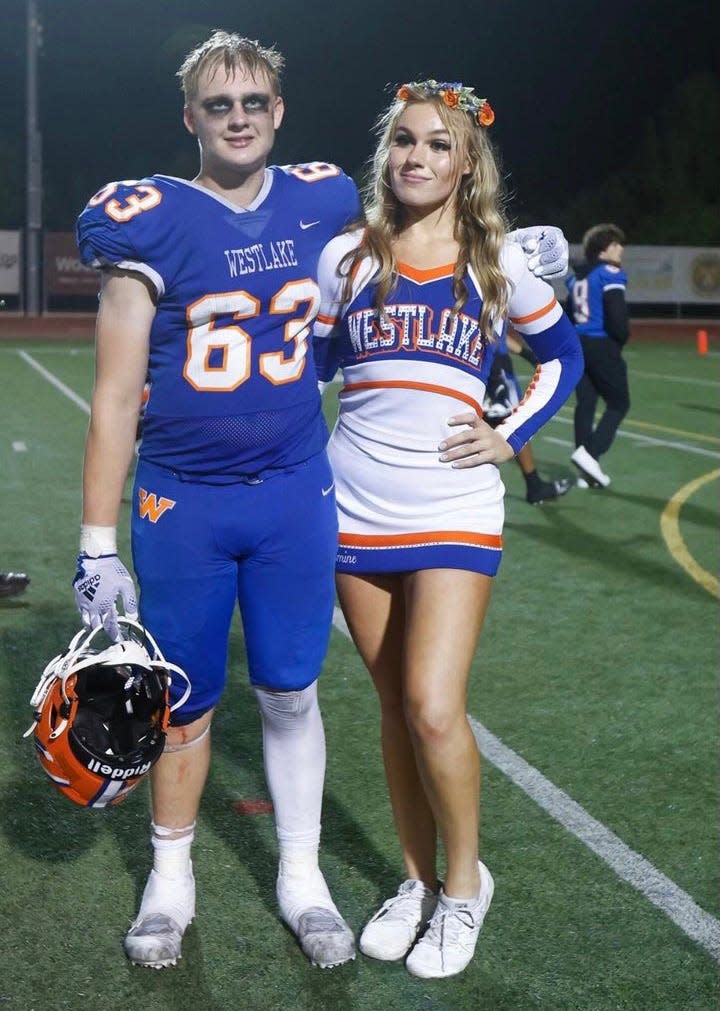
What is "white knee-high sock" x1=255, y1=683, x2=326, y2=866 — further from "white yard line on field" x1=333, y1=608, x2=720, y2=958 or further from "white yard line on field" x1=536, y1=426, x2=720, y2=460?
"white yard line on field" x1=536, y1=426, x2=720, y2=460

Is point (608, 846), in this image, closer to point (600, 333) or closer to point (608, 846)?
point (608, 846)

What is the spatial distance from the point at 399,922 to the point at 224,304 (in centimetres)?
154

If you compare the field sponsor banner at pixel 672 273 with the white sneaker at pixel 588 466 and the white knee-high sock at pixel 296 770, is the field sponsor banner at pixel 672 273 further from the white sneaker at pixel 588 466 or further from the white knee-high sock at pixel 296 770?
the white knee-high sock at pixel 296 770

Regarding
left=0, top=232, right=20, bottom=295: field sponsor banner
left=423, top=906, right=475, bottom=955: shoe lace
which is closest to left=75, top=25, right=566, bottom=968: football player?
left=423, top=906, right=475, bottom=955: shoe lace

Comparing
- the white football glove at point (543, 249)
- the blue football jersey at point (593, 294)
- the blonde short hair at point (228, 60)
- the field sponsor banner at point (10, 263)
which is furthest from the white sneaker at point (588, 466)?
the field sponsor banner at point (10, 263)

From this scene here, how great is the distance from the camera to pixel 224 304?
2.72 meters

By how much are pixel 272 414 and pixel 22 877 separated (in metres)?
1.53

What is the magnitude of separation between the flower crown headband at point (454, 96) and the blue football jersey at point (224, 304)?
1.00ft

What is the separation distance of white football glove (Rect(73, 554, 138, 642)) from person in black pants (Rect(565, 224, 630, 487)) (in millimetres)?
7057

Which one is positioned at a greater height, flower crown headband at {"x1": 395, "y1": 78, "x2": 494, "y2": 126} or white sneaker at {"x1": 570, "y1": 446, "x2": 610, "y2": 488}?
flower crown headband at {"x1": 395, "y1": 78, "x2": 494, "y2": 126}

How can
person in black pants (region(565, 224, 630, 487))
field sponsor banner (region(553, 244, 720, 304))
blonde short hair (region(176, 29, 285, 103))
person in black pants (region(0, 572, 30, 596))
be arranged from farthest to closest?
field sponsor banner (region(553, 244, 720, 304)) → person in black pants (region(565, 224, 630, 487)) → person in black pants (region(0, 572, 30, 596)) → blonde short hair (region(176, 29, 285, 103))

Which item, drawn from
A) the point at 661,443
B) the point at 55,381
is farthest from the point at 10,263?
the point at 661,443

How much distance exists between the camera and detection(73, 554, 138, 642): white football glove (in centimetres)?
280

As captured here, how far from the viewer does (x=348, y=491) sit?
3031mm
